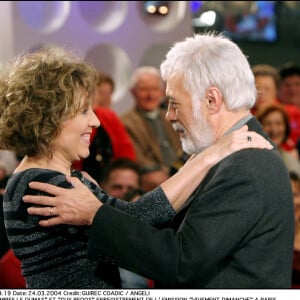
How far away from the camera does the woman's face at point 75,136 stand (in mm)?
2066

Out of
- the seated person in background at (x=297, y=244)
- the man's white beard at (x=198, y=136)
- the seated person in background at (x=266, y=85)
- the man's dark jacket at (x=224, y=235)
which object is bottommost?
the seated person in background at (x=297, y=244)

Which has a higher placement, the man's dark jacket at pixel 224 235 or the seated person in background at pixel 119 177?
the man's dark jacket at pixel 224 235

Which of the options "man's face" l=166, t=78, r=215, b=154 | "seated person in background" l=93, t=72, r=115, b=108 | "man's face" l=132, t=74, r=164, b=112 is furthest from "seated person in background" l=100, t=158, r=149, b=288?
"man's face" l=166, t=78, r=215, b=154

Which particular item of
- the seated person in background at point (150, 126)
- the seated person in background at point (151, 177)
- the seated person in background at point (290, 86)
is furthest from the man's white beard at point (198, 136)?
the seated person in background at point (290, 86)

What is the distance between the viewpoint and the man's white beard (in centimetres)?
209

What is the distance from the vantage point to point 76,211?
196 cm

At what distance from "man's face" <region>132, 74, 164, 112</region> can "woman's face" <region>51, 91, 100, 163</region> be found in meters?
2.28

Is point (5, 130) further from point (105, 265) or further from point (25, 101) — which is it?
point (105, 265)

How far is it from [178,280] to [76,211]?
1.00 ft

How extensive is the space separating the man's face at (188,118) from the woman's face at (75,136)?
22 centimetres

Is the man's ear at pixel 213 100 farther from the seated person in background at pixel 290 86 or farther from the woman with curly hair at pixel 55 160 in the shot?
the seated person in background at pixel 290 86

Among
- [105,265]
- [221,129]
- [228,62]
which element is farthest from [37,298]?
[228,62]

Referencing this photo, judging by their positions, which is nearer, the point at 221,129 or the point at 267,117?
the point at 221,129

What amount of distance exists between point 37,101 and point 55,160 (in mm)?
169
